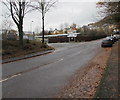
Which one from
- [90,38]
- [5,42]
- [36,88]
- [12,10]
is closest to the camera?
[36,88]

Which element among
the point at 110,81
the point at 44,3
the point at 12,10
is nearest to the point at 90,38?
the point at 44,3

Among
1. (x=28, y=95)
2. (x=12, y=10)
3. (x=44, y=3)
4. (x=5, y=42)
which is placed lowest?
(x=28, y=95)

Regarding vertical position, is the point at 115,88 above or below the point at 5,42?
below

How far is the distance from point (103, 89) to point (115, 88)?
1.54ft

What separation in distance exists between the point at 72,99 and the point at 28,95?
1.62 metres

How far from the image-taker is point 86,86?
783cm

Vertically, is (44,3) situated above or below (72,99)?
above

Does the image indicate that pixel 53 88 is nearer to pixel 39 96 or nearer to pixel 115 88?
pixel 39 96

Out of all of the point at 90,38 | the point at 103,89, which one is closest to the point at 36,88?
the point at 103,89

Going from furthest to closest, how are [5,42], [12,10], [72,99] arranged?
[12,10] < [5,42] < [72,99]

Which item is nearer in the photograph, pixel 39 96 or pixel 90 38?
pixel 39 96

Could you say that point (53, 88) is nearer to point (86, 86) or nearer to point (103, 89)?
point (86, 86)

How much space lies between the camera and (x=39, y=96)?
670 cm

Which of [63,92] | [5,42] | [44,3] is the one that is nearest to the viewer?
[63,92]
